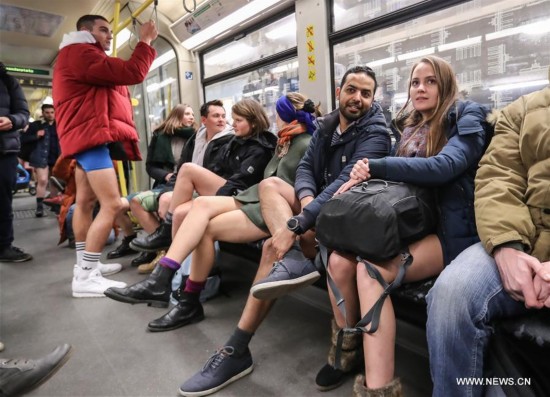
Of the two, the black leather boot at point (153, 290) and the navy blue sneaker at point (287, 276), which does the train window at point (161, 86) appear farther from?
the navy blue sneaker at point (287, 276)

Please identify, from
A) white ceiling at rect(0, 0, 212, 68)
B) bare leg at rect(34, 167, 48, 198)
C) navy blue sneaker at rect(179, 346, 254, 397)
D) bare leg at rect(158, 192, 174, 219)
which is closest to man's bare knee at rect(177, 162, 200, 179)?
bare leg at rect(158, 192, 174, 219)

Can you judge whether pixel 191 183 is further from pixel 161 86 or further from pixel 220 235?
pixel 161 86

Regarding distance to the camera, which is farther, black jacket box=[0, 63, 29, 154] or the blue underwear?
black jacket box=[0, 63, 29, 154]

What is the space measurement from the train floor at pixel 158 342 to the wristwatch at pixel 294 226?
64cm

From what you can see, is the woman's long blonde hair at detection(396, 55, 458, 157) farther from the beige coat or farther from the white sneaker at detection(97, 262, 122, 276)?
the white sneaker at detection(97, 262, 122, 276)

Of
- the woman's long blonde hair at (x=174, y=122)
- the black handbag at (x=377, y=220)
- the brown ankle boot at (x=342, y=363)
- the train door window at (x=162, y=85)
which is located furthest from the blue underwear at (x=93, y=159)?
the train door window at (x=162, y=85)

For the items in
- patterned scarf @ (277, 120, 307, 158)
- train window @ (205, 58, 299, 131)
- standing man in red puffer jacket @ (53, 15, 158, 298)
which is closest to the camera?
patterned scarf @ (277, 120, 307, 158)

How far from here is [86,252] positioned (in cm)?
286

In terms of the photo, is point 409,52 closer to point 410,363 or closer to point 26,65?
point 410,363

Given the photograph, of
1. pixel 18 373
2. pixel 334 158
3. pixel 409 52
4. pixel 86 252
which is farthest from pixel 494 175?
pixel 86 252

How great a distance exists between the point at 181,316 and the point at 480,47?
258cm

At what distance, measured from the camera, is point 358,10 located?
10.5ft

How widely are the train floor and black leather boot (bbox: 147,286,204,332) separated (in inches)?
1.6

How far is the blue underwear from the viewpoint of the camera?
9.05 ft
